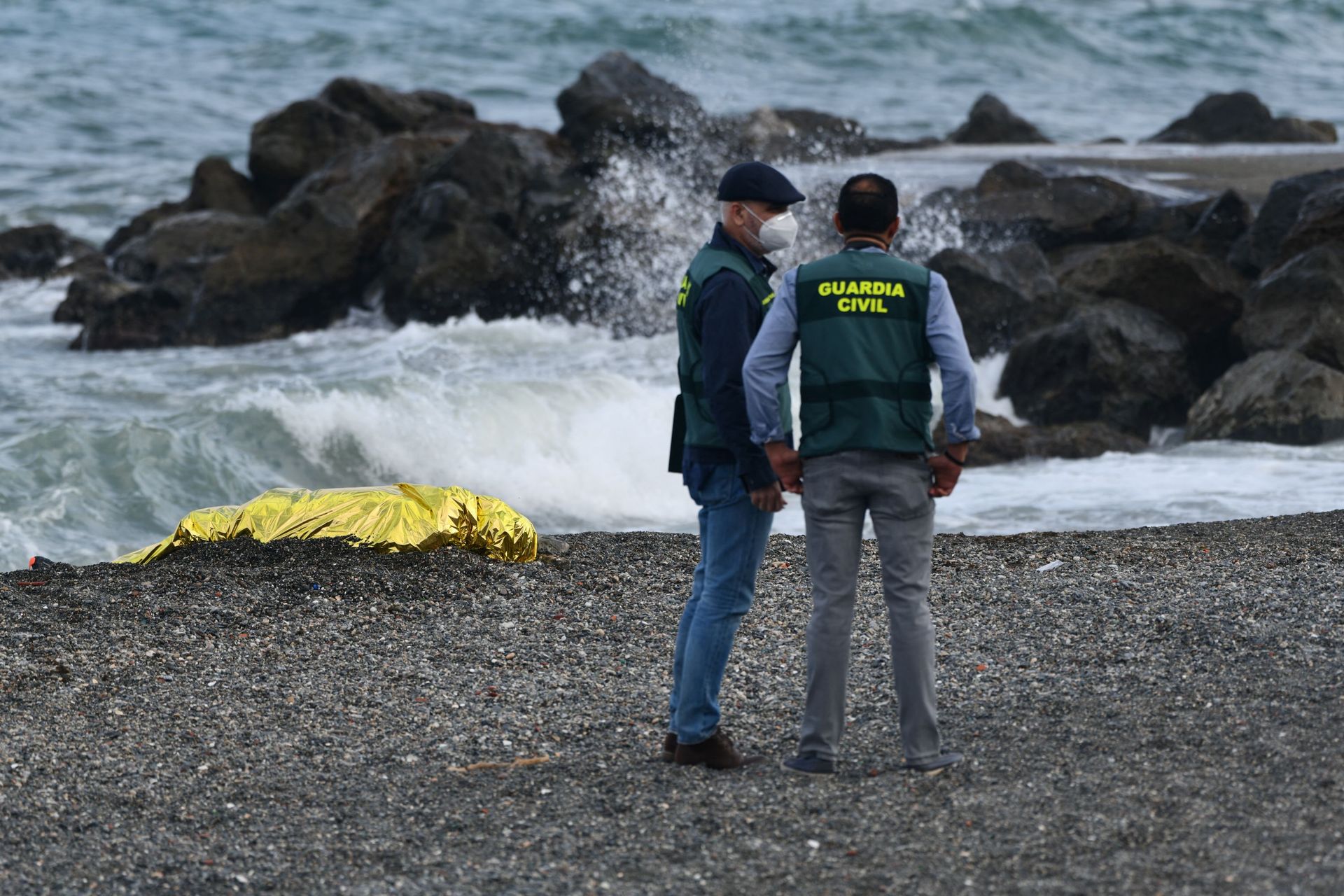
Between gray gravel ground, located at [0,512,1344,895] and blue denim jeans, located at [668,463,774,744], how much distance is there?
0.74 feet

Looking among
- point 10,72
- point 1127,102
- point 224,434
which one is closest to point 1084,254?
point 224,434

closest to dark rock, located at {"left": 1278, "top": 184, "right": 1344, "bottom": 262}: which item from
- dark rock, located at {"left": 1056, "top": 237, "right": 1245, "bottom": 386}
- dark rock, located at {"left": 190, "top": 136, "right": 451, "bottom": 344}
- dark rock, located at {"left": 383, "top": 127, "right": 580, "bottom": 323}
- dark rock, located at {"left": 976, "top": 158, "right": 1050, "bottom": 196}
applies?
dark rock, located at {"left": 1056, "top": 237, "right": 1245, "bottom": 386}

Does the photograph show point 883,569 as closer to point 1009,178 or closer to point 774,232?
point 774,232

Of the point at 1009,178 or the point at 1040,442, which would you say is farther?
the point at 1009,178

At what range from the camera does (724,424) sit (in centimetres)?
440

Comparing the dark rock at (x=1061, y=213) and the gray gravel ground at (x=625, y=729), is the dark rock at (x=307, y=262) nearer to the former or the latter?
the dark rock at (x=1061, y=213)

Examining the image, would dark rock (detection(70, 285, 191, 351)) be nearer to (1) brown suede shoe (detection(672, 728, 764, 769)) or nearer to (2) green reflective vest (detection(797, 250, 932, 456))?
(1) brown suede shoe (detection(672, 728, 764, 769))

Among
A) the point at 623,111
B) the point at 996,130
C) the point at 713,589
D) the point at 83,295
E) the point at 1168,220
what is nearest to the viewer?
the point at 713,589

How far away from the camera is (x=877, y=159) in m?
24.4

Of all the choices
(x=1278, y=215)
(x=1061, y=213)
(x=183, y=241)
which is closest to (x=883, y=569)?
(x=1278, y=215)

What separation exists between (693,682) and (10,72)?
4293 centimetres

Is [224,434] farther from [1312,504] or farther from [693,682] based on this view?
[693,682]

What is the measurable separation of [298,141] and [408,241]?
5.31 metres

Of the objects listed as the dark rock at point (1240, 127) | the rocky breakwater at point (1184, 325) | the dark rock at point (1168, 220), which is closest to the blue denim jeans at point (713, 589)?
the rocky breakwater at point (1184, 325)
